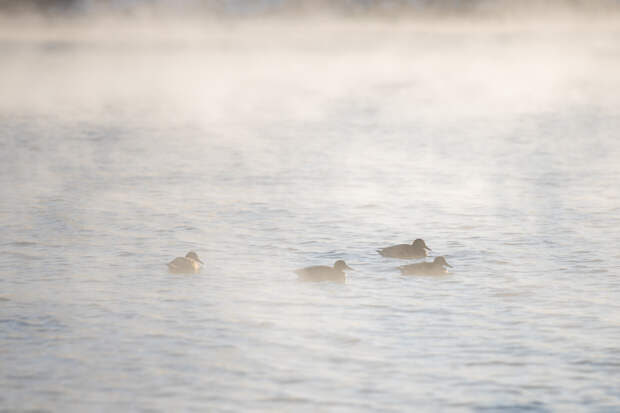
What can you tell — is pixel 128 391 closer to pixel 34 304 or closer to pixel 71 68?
pixel 34 304

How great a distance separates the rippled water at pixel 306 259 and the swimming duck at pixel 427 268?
0.14 metres

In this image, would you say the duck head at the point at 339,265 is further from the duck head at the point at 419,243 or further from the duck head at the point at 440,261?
the duck head at the point at 419,243

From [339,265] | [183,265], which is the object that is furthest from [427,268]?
[183,265]

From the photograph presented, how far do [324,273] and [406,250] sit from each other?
1783 mm

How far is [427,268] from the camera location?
563 inches

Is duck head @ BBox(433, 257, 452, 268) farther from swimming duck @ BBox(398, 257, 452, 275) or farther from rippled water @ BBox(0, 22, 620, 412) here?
rippled water @ BBox(0, 22, 620, 412)

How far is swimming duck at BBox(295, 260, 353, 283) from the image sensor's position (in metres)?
13.9

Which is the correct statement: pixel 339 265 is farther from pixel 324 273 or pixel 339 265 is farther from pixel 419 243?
pixel 419 243

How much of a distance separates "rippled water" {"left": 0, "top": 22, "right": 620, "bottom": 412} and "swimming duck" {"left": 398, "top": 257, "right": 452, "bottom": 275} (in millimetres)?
137

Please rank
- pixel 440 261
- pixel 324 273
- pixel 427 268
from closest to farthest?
pixel 324 273 → pixel 427 268 → pixel 440 261

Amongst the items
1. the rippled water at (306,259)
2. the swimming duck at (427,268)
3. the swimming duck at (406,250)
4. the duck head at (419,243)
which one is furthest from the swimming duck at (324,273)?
the duck head at (419,243)

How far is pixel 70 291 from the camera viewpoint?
13602mm

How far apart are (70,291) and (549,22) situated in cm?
7810

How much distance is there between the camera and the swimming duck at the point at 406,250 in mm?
15234
